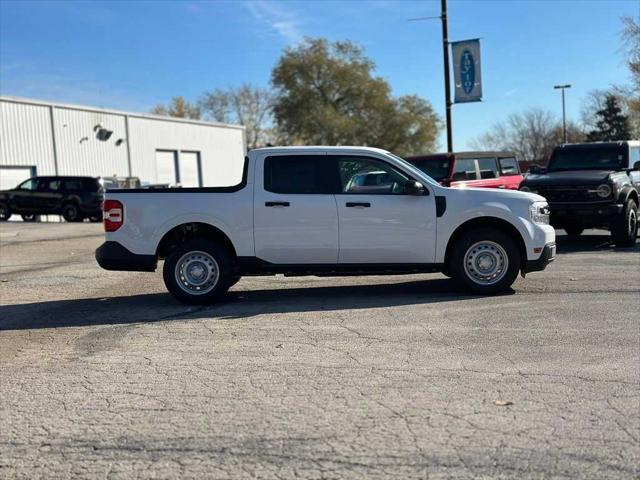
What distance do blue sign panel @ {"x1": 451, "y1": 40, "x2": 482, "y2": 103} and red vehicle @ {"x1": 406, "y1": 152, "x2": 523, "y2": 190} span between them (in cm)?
403

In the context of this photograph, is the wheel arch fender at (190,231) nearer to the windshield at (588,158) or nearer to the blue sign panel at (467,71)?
the windshield at (588,158)

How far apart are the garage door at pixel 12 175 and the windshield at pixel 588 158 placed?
27.2 metres

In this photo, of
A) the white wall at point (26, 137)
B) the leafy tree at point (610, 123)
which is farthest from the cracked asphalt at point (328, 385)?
the leafy tree at point (610, 123)

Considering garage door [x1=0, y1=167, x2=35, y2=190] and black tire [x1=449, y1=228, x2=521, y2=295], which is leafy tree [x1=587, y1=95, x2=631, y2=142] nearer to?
garage door [x1=0, y1=167, x2=35, y2=190]

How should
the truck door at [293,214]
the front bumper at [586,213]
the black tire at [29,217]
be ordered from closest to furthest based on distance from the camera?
the truck door at [293,214]
the front bumper at [586,213]
the black tire at [29,217]

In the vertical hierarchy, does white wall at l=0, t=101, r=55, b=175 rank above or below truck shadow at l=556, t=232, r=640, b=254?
above

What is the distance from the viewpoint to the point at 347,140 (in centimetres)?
6462

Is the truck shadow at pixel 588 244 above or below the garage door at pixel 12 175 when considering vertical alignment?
below

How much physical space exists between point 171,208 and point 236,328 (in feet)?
6.51

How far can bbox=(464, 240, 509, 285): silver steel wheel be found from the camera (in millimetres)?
8391

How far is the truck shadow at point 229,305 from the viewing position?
7758 mm

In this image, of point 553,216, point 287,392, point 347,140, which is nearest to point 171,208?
point 287,392

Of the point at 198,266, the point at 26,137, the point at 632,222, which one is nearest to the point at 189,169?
the point at 26,137

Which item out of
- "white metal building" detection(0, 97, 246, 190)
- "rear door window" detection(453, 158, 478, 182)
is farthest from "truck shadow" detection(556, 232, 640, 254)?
"white metal building" detection(0, 97, 246, 190)
